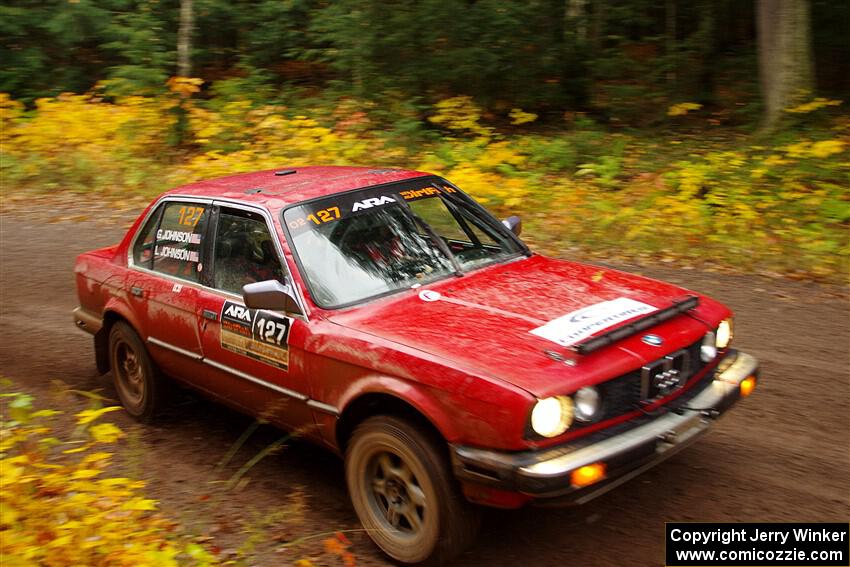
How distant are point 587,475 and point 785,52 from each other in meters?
10.0

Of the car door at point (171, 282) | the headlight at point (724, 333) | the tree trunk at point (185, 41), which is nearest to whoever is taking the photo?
the headlight at point (724, 333)

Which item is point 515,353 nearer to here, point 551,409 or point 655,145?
point 551,409

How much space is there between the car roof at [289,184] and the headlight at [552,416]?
2117mm

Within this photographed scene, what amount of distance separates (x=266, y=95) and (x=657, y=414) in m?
14.2

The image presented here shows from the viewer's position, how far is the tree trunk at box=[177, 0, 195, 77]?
16.9 metres

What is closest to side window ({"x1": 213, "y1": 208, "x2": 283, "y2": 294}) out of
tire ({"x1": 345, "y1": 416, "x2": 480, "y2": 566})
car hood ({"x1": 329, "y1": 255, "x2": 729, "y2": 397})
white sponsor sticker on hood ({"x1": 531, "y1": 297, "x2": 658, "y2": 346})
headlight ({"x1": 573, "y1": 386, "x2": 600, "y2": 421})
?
car hood ({"x1": 329, "y1": 255, "x2": 729, "y2": 397})

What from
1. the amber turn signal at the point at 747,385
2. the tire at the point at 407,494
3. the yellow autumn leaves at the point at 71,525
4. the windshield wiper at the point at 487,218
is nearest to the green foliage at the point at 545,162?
the windshield wiper at the point at 487,218

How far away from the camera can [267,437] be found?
5371 millimetres

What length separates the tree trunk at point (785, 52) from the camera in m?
11.2

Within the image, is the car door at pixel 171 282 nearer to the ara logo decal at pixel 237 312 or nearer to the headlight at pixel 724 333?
the ara logo decal at pixel 237 312

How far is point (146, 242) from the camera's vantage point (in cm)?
565

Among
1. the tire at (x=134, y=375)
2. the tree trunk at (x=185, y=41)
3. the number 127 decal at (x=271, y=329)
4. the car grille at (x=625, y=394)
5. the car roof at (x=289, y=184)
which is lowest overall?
the tire at (x=134, y=375)

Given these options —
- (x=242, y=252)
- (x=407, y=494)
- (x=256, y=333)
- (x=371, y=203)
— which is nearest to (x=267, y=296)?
(x=256, y=333)

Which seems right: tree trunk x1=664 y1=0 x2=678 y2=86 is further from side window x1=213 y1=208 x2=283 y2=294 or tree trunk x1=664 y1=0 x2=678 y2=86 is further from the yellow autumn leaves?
the yellow autumn leaves
